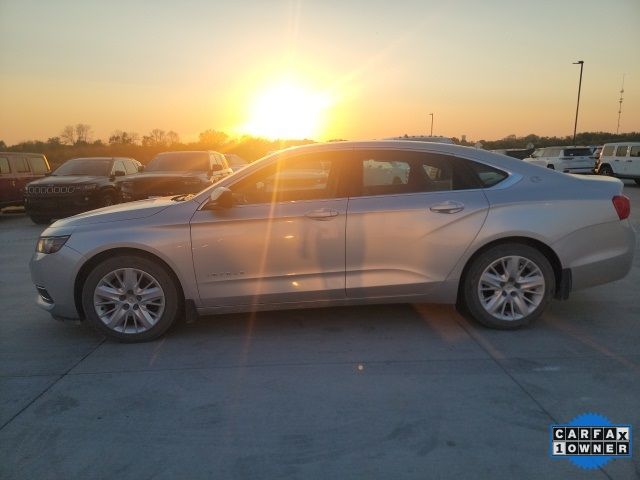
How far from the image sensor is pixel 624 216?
411 centimetres

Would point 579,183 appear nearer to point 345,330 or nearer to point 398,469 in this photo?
point 345,330

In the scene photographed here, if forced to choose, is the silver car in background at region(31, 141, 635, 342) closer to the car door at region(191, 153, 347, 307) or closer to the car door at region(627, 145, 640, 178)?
the car door at region(191, 153, 347, 307)

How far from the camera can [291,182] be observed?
425 cm

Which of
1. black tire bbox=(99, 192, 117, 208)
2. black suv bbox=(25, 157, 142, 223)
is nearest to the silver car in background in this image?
black suv bbox=(25, 157, 142, 223)

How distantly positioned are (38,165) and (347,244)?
556 inches

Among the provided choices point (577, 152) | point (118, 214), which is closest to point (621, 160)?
point (577, 152)

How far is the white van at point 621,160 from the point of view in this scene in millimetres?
19953

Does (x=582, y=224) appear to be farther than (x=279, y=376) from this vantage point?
Yes

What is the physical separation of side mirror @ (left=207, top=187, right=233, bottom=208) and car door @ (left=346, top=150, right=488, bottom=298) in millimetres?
1001

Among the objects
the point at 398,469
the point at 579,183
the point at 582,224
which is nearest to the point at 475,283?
the point at 582,224

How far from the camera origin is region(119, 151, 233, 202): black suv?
34.9 feet

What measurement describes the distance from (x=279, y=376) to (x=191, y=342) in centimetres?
105

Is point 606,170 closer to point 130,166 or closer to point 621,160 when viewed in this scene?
point 621,160

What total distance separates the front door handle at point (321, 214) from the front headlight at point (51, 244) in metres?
2.06
